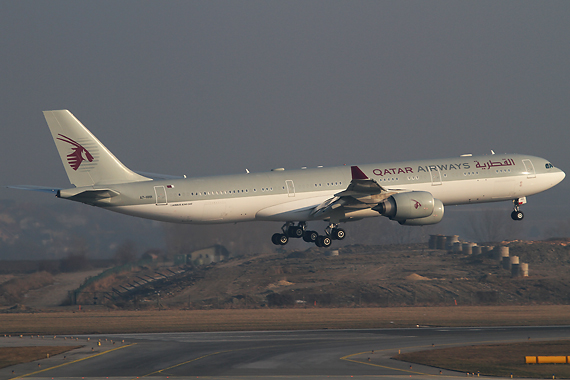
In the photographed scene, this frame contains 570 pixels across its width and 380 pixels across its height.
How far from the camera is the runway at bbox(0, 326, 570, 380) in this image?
40.4 meters

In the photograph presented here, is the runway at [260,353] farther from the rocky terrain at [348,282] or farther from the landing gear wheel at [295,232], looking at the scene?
the rocky terrain at [348,282]

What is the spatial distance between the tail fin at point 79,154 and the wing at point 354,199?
1490cm

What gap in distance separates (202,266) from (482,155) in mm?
60144

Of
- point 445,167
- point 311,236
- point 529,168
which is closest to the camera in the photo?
point 445,167

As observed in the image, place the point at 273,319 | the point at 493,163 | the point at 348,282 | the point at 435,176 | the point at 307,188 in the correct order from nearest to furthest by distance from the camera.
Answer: the point at 307,188 → the point at 435,176 → the point at 493,163 → the point at 273,319 → the point at 348,282

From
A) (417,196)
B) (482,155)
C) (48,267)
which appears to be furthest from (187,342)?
(48,267)

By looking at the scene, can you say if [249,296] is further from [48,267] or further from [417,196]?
[417,196]

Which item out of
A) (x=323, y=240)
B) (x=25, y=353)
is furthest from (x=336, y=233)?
(x=25, y=353)

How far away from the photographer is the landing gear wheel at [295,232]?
60688 mm

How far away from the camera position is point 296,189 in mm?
55500

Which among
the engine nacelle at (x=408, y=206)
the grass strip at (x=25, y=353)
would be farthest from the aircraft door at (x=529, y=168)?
the grass strip at (x=25, y=353)

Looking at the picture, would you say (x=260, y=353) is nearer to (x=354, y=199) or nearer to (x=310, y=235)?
(x=354, y=199)

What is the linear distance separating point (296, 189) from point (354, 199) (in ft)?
14.7

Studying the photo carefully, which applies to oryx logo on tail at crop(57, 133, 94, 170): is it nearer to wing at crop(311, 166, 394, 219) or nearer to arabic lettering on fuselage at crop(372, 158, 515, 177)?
wing at crop(311, 166, 394, 219)
